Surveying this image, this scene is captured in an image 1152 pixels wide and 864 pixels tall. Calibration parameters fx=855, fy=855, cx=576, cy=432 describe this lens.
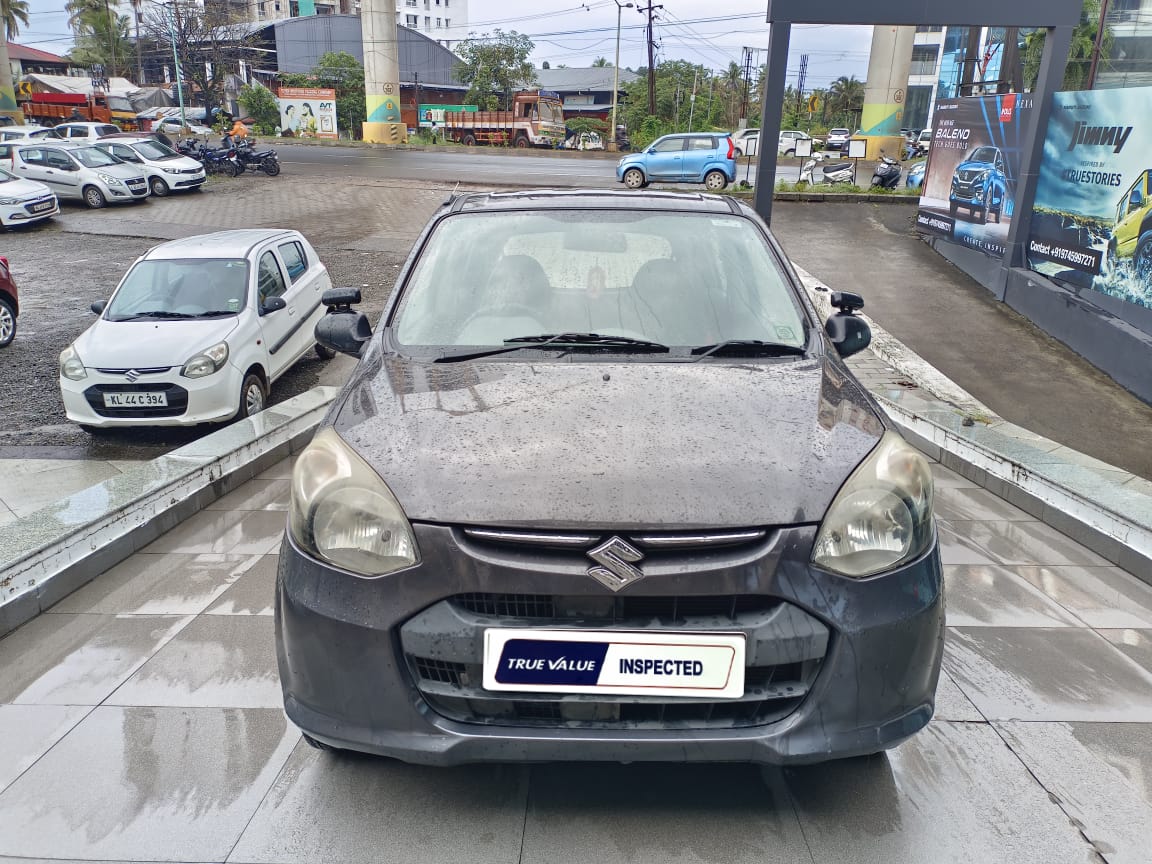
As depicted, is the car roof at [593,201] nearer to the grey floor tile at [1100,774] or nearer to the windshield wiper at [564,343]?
the windshield wiper at [564,343]

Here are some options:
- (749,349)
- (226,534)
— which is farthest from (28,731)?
(749,349)

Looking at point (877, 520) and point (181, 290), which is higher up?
point (877, 520)

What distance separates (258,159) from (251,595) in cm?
2452

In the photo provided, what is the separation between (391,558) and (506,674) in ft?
1.29

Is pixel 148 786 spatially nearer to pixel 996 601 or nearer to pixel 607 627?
pixel 607 627

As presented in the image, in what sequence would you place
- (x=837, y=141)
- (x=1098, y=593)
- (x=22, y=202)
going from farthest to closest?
(x=837, y=141) → (x=22, y=202) → (x=1098, y=593)

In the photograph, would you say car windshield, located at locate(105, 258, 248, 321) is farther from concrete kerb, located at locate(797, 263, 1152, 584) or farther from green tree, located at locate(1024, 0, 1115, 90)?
green tree, located at locate(1024, 0, 1115, 90)

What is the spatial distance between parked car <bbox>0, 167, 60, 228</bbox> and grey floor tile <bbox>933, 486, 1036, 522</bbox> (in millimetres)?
18887

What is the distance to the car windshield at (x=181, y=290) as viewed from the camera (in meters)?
7.74

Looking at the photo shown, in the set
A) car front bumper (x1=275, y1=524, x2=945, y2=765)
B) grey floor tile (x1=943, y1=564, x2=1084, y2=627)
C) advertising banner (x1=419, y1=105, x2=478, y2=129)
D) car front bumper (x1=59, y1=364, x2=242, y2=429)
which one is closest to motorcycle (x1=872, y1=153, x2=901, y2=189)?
car front bumper (x1=59, y1=364, x2=242, y2=429)

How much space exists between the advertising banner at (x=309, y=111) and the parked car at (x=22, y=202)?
33.5 meters

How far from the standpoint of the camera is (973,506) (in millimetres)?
5023

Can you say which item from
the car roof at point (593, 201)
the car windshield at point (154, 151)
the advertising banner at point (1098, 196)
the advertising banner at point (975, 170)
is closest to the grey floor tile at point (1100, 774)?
the car roof at point (593, 201)

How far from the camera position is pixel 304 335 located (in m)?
9.09
